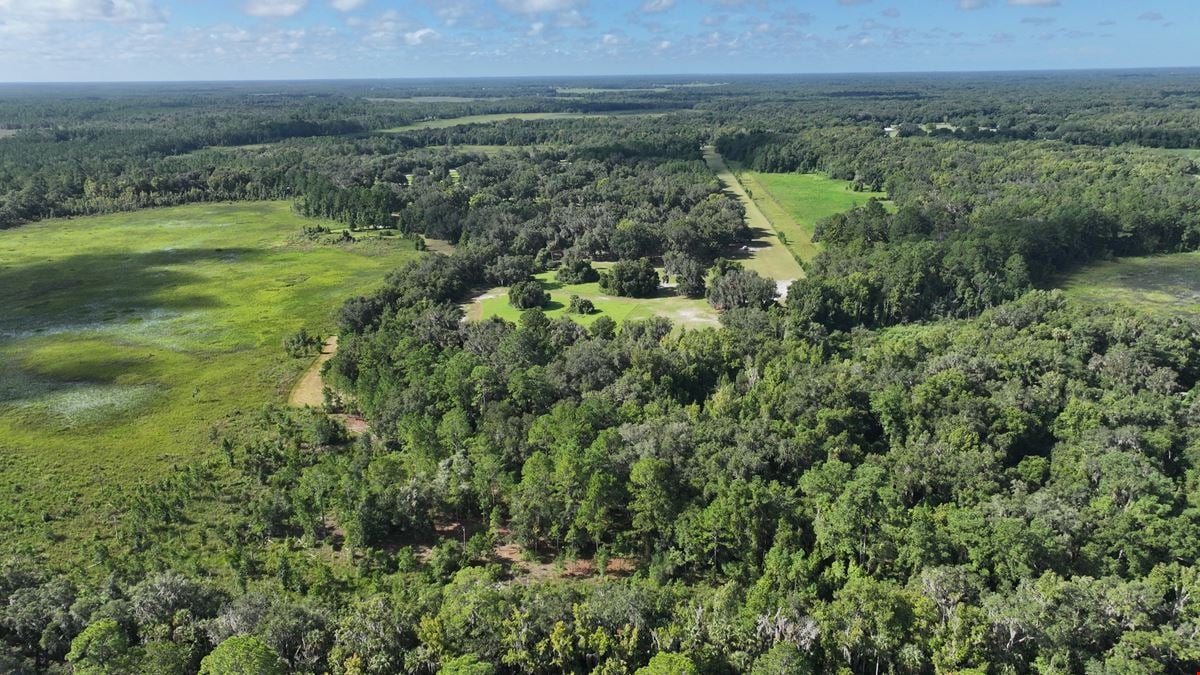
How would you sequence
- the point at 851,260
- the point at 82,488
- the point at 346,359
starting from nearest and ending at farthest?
the point at 82,488
the point at 346,359
the point at 851,260

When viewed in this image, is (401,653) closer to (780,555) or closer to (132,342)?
(780,555)

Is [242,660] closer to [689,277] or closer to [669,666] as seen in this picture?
[669,666]

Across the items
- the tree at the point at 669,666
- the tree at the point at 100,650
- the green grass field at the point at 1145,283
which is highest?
the green grass field at the point at 1145,283

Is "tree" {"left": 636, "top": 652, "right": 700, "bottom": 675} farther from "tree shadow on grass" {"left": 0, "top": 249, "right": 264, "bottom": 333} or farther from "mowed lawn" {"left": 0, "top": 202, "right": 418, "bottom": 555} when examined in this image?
"tree shadow on grass" {"left": 0, "top": 249, "right": 264, "bottom": 333}

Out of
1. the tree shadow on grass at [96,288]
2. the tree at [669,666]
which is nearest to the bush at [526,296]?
the tree shadow on grass at [96,288]

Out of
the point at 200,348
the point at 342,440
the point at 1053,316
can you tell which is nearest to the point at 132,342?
the point at 200,348

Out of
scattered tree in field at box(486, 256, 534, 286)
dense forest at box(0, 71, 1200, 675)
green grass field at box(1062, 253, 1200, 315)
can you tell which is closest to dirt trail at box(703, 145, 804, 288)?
dense forest at box(0, 71, 1200, 675)

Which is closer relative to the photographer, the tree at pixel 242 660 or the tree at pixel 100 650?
the tree at pixel 242 660

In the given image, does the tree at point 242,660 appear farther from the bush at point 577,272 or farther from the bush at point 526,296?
the bush at point 577,272
